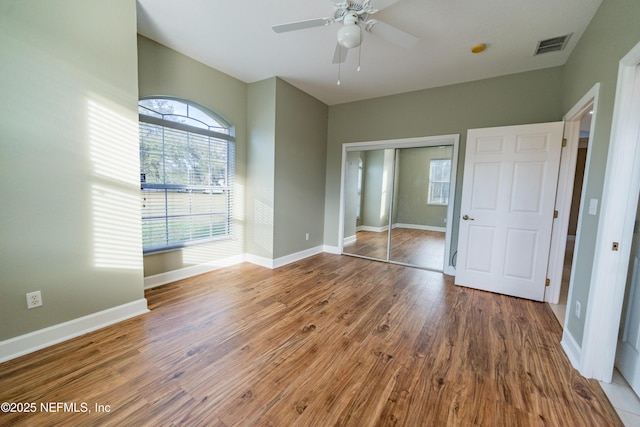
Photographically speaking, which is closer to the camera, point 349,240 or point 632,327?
point 632,327

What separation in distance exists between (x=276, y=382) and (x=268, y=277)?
1944 mm

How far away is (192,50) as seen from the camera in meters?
3.02

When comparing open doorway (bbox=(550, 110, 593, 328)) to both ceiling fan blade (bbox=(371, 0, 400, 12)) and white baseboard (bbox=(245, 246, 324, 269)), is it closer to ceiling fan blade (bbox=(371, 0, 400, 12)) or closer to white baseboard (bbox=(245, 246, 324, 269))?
ceiling fan blade (bbox=(371, 0, 400, 12))

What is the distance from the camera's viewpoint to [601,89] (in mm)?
1897

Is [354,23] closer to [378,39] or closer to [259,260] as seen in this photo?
[378,39]

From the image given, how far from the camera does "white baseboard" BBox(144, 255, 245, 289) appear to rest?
3010mm

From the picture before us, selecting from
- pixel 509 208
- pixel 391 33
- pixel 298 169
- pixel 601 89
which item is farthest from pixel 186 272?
pixel 601 89

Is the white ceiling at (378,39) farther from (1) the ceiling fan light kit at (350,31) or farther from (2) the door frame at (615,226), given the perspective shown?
(2) the door frame at (615,226)

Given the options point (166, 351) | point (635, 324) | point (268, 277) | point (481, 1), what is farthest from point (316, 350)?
point (481, 1)

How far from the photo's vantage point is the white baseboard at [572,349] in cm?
179

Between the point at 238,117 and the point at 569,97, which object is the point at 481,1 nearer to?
the point at 569,97

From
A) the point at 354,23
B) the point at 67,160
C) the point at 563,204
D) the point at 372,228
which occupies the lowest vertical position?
the point at 372,228

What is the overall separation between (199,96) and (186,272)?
244 centimetres

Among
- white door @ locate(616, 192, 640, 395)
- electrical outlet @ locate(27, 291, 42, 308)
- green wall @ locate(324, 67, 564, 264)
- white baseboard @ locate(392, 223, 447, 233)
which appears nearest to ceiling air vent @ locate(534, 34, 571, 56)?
green wall @ locate(324, 67, 564, 264)
